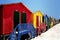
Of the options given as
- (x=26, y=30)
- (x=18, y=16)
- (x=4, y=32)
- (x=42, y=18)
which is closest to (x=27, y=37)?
(x=26, y=30)

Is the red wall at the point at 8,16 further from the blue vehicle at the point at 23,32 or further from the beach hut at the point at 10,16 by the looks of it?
the blue vehicle at the point at 23,32

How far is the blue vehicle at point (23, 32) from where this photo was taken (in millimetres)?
11641

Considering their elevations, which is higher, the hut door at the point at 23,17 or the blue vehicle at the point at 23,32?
the hut door at the point at 23,17

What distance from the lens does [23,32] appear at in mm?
12844

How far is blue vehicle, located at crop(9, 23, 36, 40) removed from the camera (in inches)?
458

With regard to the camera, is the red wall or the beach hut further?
the red wall

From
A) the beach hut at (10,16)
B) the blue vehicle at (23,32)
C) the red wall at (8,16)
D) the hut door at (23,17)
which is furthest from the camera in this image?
the hut door at (23,17)

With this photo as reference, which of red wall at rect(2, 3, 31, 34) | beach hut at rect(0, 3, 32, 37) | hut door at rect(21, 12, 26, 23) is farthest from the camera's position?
hut door at rect(21, 12, 26, 23)

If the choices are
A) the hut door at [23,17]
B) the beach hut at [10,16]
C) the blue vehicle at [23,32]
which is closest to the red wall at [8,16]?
the beach hut at [10,16]

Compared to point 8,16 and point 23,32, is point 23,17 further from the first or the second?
point 8,16

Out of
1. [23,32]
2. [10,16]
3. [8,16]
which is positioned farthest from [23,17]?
[8,16]

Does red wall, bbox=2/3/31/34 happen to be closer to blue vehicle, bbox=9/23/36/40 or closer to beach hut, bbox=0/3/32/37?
beach hut, bbox=0/3/32/37

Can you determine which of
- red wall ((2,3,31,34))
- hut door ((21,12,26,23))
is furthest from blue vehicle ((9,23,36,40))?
hut door ((21,12,26,23))

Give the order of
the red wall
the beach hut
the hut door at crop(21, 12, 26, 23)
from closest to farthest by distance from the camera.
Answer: the beach hut < the red wall < the hut door at crop(21, 12, 26, 23)
